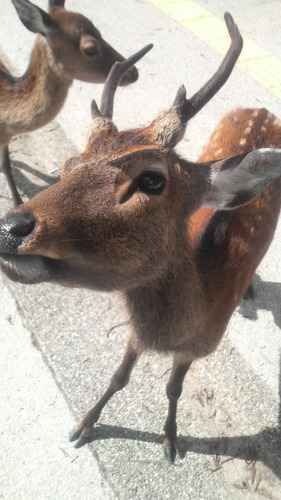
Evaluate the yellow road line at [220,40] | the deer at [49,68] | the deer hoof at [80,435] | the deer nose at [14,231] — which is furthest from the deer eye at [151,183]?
the yellow road line at [220,40]

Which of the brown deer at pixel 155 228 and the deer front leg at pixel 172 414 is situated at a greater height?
the brown deer at pixel 155 228

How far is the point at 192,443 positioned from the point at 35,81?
9.41 feet

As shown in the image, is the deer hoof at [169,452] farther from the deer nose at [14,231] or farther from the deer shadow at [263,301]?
the deer nose at [14,231]

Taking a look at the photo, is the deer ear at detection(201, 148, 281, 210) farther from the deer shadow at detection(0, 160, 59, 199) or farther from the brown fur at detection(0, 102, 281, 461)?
the deer shadow at detection(0, 160, 59, 199)

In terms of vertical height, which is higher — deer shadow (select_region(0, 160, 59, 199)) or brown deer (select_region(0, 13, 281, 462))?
brown deer (select_region(0, 13, 281, 462))

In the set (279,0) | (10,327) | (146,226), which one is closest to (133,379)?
(10,327)

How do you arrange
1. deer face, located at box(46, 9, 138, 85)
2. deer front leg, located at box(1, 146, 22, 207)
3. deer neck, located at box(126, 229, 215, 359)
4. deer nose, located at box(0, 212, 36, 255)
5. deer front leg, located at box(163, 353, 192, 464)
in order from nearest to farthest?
deer nose, located at box(0, 212, 36, 255), deer neck, located at box(126, 229, 215, 359), deer front leg, located at box(163, 353, 192, 464), deer face, located at box(46, 9, 138, 85), deer front leg, located at box(1, 146, 22, 207)

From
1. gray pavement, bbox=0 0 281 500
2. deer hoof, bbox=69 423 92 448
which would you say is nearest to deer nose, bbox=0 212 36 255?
gray pavement, bbox=0 0 281 500

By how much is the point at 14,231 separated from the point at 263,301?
2.59m

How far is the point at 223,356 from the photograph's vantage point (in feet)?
10.7

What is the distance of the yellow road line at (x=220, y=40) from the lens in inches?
223

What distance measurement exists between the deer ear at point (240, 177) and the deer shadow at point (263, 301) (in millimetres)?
1725

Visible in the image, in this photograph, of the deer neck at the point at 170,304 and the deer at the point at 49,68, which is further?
the deer at the point at 49,68

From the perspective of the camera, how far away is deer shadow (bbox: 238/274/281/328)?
11.6ft
